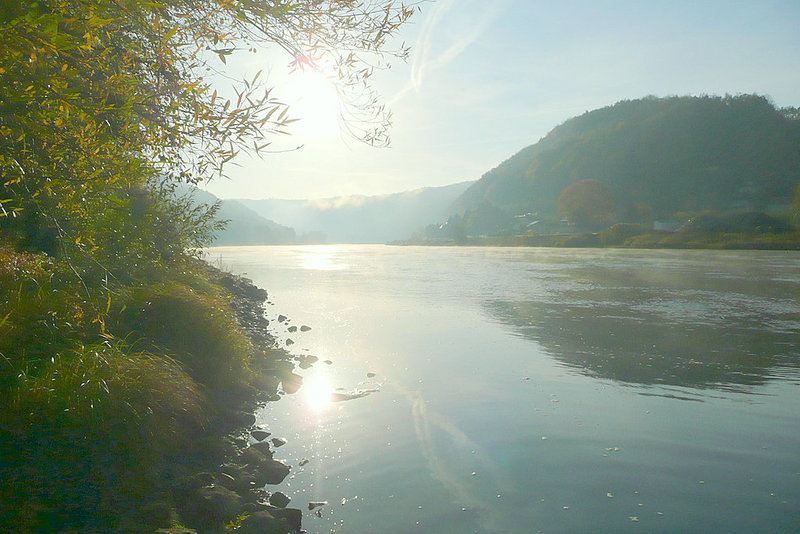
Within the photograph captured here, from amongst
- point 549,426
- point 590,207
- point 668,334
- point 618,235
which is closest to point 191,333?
point 549,426

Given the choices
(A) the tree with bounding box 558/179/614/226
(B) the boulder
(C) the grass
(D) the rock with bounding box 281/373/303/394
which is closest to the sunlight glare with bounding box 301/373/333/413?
(D) the rock with bounding box 281/373/303/394

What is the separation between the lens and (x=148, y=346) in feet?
31.5

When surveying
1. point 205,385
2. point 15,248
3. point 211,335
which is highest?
point 15,248

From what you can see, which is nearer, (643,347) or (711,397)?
(711,397)

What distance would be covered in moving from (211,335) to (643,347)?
1350 cm

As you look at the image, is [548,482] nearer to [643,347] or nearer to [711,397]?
[711,397]

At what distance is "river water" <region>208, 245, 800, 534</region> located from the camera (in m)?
6.82

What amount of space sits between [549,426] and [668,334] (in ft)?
37.2

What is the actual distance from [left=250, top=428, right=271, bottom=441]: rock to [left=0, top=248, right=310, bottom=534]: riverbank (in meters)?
0.03

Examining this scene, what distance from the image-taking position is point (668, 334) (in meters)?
18.6

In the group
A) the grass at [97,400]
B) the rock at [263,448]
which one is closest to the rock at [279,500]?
the grass at [97,400]

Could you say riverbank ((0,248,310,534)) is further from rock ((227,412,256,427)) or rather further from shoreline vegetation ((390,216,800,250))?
shoreline vegetation ((390,216,800,250))

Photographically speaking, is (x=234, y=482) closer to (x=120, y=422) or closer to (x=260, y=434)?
(x=120, y=422)

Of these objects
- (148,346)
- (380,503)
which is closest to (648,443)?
(380,503)
